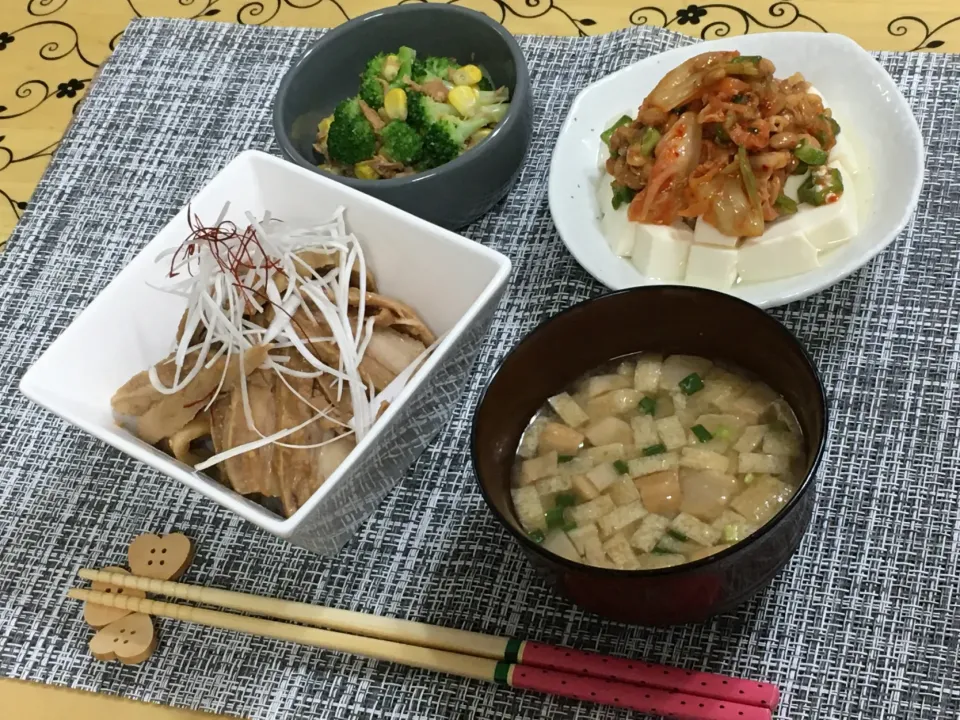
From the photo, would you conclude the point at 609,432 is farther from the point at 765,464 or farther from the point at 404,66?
the point at 404,66

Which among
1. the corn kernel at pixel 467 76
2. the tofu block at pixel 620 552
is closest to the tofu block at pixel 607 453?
the tofu block at pixel 620 552

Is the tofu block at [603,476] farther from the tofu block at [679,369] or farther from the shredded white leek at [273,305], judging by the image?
the shredded white leek at [273,305]

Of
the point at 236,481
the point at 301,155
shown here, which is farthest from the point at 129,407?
the point at 301,155

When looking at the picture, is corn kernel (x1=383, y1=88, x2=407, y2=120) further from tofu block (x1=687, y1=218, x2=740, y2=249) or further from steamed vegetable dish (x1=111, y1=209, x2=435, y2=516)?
tofu block (x1=687, y1=218, x2=740, y2=249)

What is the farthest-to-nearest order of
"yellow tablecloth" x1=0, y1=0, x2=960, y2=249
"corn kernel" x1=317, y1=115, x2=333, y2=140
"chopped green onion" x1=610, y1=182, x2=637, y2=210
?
"yellow tablecloth" x1=0, y1=0, x2=960, y2=249
"corn kernel" x1=317, y1=115, x2=333, y2=140
"chopped green onion" x1=610, y1=182, x2=637, y2=210

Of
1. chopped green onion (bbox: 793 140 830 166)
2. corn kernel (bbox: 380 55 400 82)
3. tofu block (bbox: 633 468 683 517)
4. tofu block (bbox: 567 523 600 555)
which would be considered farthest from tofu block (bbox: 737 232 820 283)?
corn kernel (bbox: 380 55 400 82)

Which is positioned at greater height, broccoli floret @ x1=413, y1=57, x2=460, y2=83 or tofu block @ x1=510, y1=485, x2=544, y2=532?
broccoli floret @ x1=413, y1=57, x2=460, y2=83

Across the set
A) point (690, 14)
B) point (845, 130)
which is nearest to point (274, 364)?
point (845, 130)
